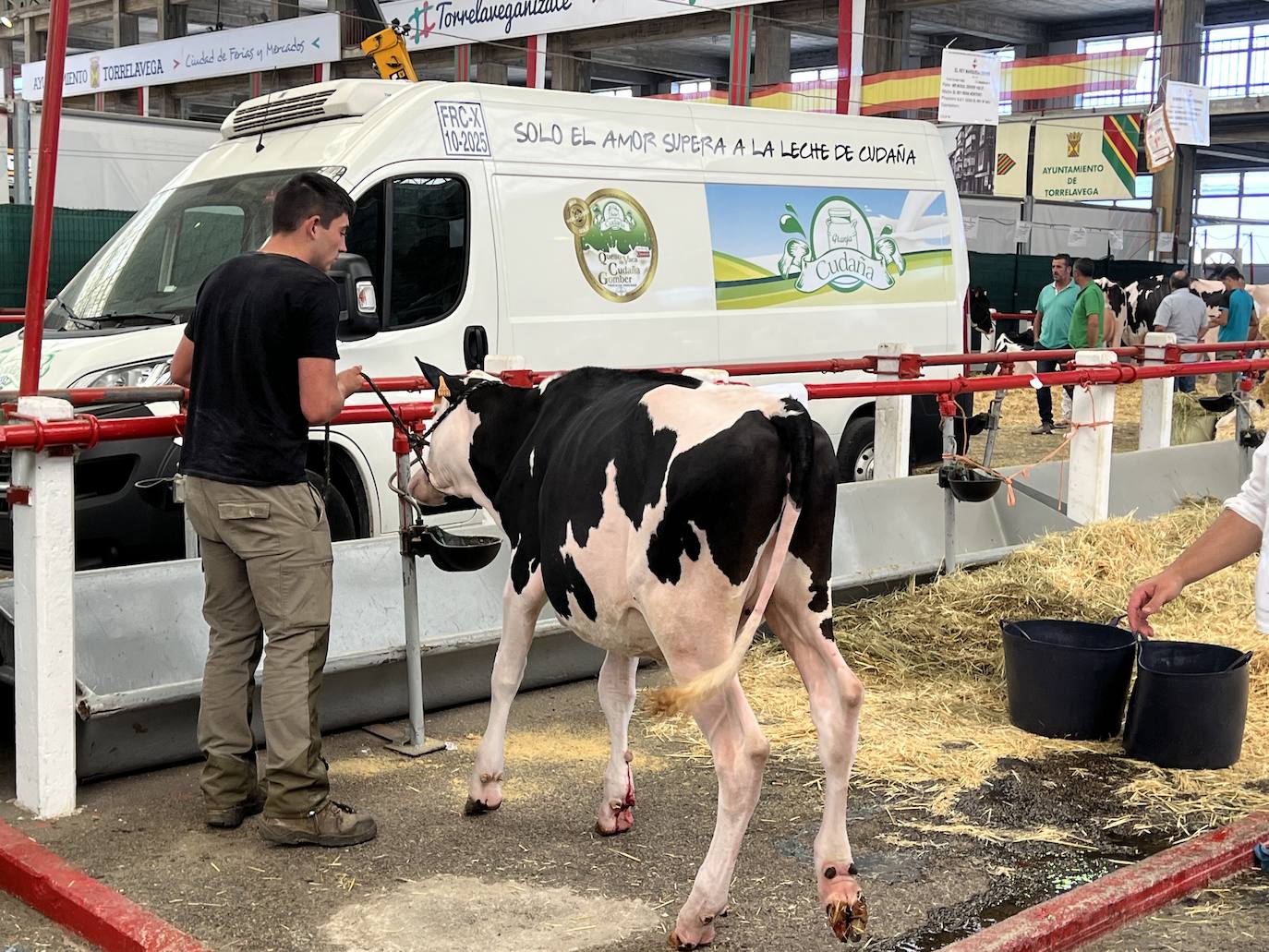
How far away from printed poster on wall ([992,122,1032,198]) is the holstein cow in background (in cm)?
2325

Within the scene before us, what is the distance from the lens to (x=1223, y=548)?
3.95 metres

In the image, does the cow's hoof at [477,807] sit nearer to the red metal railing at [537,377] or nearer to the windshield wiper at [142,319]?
the red metal railing at [537,377]

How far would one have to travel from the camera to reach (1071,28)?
35.4 m

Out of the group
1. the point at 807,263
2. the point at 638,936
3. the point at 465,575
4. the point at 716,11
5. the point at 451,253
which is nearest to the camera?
the point at 638,936

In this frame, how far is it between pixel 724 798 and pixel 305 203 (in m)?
2.10

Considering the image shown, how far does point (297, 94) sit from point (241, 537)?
471 cm

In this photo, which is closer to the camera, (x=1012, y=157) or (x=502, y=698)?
(x=502, y=698)

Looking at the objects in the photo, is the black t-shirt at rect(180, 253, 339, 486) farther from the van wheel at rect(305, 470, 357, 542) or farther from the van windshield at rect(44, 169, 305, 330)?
the van windshield at rect(44, 169, 305, 330)

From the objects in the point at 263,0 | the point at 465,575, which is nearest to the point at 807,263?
the point at 465,575

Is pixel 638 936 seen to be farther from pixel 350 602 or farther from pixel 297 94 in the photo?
pixel 297 94

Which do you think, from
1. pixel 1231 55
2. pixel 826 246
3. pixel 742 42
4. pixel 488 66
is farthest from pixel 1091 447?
pixel 1231 55

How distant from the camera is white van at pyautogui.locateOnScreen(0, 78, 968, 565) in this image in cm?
709

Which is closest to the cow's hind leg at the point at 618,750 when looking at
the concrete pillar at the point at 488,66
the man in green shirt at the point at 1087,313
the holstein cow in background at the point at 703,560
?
the holstein cow in background at the point at 703,560

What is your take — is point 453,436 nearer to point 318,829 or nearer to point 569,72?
point 318,829
